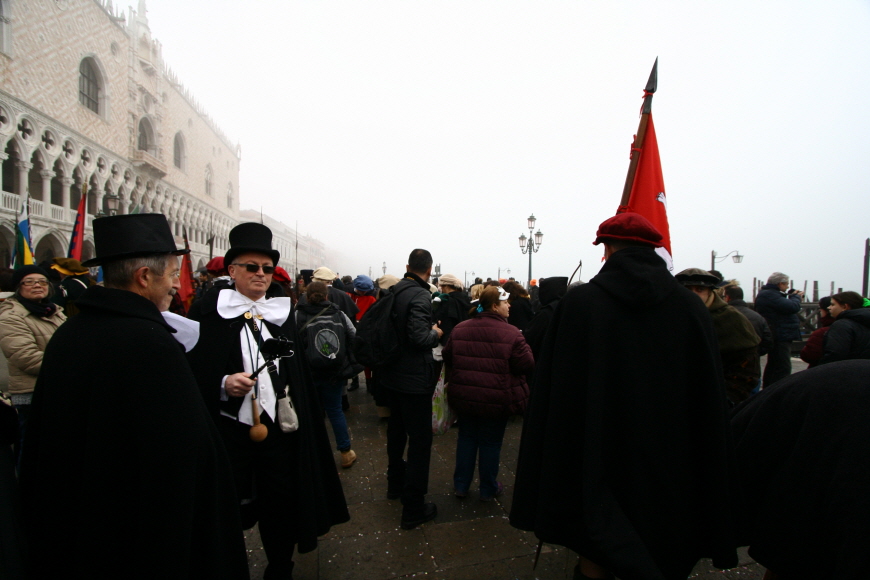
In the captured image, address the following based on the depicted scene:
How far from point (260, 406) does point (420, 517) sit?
1.66 m

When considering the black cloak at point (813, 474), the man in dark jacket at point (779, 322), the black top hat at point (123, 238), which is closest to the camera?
the black cloak at point (813, 474)

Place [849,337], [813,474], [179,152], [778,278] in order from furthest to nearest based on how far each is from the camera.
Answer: [179,152]
[778,278]
[849,337]
[813,474]

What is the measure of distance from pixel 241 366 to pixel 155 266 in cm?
89

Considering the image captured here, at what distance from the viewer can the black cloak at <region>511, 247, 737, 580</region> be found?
5.38 feet

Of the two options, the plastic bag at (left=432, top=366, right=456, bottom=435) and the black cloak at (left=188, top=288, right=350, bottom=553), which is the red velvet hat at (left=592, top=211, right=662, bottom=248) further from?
the plastic bag at (left=432, top=366, right=456, bottom=435)

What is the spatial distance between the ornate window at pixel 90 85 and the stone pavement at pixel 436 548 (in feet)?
105

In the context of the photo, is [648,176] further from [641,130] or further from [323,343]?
[323,343]

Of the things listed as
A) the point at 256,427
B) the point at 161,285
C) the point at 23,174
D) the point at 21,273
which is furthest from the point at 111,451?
the point at 23,174

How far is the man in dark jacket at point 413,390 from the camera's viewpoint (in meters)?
3.28

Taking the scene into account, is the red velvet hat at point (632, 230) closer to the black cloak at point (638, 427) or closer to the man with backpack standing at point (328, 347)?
the black cloak at point (638, 427)

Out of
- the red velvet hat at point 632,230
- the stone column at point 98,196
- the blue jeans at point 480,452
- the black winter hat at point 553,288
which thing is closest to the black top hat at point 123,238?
the red velvet hat at point 632,230

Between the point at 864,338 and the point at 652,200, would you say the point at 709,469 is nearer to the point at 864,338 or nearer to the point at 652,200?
the point at 652,200

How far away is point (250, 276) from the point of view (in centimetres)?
247

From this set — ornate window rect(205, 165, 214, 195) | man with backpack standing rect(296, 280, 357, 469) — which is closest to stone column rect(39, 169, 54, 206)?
ornate window rect(205, 165, 214, 195)
